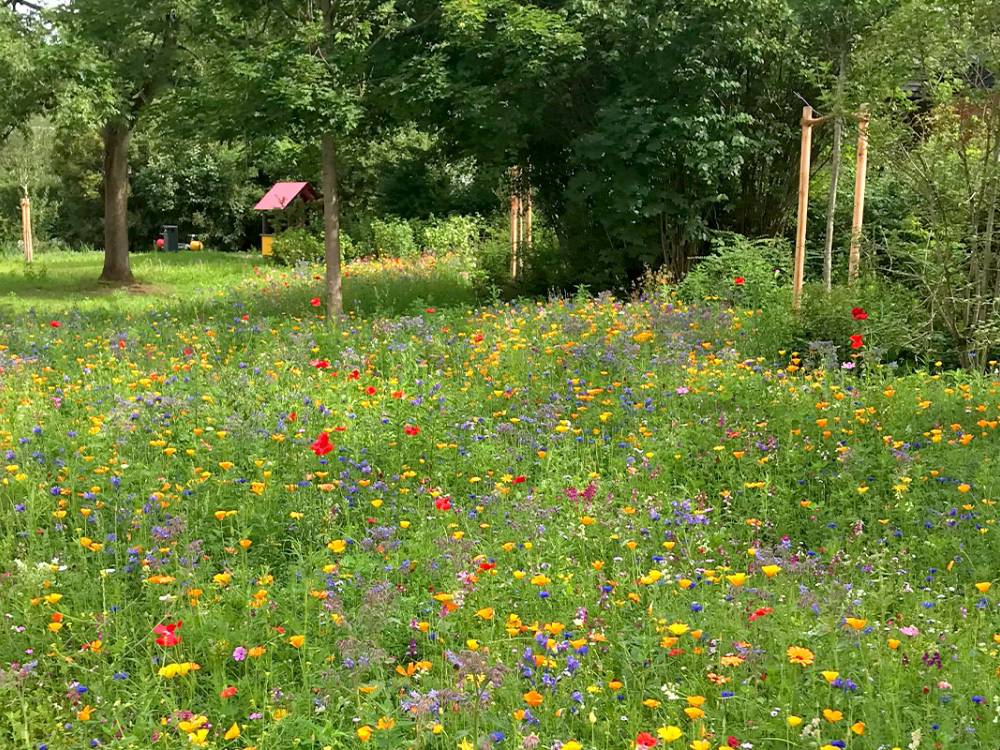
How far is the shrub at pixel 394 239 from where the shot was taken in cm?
2220

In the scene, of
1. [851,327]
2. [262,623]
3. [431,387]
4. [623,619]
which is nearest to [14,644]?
[262,623]

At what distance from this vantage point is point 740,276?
10.1m

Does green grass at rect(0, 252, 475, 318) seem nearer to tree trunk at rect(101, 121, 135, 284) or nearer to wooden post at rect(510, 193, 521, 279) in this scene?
tree trunk at rect(101, 121, 135, 284)

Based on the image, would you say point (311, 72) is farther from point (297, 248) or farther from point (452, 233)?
point (297, 248)

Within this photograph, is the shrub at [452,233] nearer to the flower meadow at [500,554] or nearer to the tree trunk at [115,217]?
the tree trunk at [115,217]

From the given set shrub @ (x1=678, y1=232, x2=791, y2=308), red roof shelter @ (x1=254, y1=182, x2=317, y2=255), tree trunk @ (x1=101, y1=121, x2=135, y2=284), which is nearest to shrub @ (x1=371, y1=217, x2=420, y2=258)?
tree trunk @ (x1=101, y1=121, x2=135, y2=284)

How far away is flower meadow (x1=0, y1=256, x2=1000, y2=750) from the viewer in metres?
2.93

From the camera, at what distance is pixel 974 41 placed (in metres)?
Answer: 7.18

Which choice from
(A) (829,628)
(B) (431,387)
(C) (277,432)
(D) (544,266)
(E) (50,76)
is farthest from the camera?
(D) (544,266)

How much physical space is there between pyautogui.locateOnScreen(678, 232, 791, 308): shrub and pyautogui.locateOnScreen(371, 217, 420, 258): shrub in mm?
11647

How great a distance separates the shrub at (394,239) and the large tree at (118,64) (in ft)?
19.8

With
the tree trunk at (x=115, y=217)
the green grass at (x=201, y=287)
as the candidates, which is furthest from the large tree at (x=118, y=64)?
the green grass at (x=201, y=287)

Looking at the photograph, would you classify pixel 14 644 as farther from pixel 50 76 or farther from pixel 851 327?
pixel 50 76

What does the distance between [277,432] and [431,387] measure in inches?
54.0
